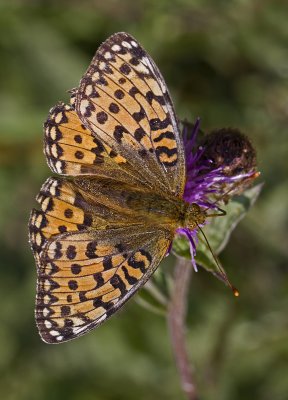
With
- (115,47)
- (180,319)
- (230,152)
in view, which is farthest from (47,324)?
(115,47)

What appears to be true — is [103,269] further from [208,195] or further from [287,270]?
[287,270]

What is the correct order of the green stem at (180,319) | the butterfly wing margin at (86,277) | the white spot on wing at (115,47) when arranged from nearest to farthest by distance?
the butterfly wing margin at (86,277)
the white spot on wing at (115,47)
the green stem at (180,319)

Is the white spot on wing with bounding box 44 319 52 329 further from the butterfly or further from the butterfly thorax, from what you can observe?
the butterfly thorax

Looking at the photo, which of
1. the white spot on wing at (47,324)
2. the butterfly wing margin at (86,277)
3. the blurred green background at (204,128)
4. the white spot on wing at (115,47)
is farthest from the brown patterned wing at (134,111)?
the blurred green background at (204,128)

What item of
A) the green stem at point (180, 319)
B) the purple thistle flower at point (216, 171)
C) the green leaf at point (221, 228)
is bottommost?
the green stem at point (180, 319)

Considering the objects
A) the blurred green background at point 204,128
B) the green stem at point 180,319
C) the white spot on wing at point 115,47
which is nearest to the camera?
the white spot on wing at point 115,47

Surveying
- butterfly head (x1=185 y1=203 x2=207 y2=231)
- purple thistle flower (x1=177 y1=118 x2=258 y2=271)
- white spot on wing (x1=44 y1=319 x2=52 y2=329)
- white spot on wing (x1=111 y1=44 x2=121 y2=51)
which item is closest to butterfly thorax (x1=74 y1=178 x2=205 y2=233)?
butterfly head (x1=185 y1=203 x2=207 y2=231)

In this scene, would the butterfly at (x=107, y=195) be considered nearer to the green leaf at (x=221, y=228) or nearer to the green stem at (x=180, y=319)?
the green leaf at (x=221, y=228)

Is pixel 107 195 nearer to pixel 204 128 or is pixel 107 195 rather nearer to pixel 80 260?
pixel 80 260

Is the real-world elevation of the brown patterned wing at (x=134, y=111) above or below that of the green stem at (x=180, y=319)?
above
